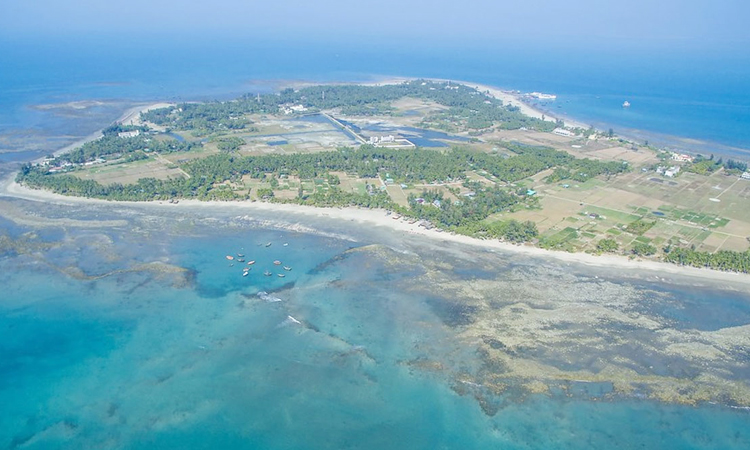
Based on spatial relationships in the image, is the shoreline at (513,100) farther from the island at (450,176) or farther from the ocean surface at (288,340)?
the ocean surface at (288,340)

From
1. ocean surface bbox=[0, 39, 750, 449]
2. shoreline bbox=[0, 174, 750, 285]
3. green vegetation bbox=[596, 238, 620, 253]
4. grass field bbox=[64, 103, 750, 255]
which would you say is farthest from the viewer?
grass field bbox=[64, 103, 750, 255]

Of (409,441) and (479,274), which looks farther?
(479,274)

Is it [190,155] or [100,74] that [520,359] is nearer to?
[190,155]

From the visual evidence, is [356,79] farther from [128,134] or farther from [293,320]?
[293,320]

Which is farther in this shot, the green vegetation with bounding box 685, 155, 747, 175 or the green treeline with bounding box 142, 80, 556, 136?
the green treeline with bounding box 142, 80, 556, 136

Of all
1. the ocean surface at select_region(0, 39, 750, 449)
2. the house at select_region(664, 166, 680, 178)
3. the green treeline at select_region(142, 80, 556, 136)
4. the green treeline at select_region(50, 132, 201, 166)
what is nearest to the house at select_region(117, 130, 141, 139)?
the green treeline at select_region(50, 132, 201, 166)

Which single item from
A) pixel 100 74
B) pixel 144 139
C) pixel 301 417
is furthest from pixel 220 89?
pixel 301 417

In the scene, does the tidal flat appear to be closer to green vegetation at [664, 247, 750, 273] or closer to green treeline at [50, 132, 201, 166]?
green vegetation at [664, 247, 750, 273]
